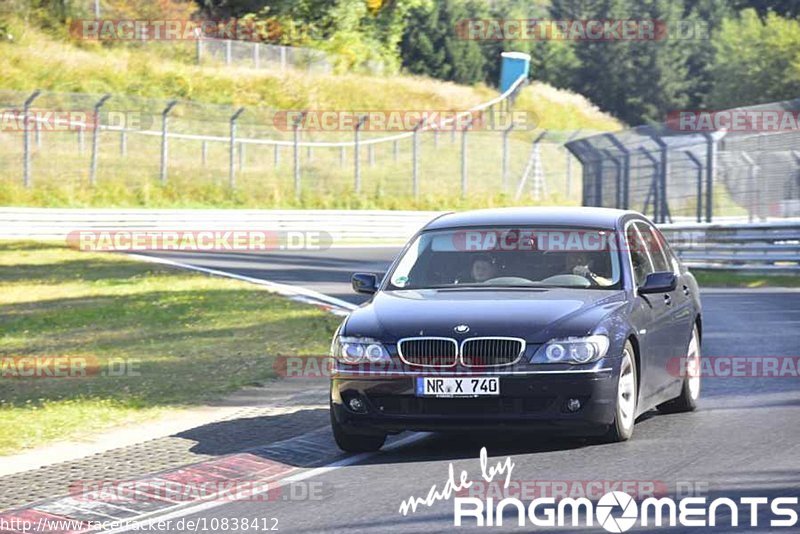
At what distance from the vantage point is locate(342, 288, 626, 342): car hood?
29.9ft

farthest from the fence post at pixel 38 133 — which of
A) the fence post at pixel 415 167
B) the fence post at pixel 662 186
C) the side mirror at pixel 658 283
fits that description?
the side mirror at pixel 658 283

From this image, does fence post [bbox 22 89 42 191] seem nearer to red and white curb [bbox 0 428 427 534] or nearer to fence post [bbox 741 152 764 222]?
fence post [bbox 741 152 764 222]

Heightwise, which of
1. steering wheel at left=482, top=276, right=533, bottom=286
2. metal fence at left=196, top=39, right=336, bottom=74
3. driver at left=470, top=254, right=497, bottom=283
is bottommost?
steering wheel at left=482, top=276, right=533, bottom=286

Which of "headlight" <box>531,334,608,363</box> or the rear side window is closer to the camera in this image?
"headlight" <box>531,334,608,363</box>

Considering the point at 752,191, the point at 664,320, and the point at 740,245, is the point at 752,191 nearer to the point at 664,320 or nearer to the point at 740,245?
the point at 740,245

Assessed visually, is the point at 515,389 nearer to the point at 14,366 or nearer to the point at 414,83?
the point at 14,366

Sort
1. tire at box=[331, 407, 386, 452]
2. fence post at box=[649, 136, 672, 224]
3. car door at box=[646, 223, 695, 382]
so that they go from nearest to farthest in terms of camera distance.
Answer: tire at box=[331, 407, 386, 452] → car door at box=[646, 223, 695, 382] → fence post at box=[649, 136, 672, 224]

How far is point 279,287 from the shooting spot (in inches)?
956

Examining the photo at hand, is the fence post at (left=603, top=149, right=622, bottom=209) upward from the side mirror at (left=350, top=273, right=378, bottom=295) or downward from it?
downward

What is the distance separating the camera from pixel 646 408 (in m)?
10.1

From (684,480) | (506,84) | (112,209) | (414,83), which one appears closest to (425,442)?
(684,480)

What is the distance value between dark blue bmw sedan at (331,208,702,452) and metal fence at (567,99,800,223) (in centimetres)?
1899

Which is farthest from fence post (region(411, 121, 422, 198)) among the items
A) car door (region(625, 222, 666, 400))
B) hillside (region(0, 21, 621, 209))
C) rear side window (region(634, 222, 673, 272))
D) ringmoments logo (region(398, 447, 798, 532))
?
ringmoments logo (region(398, 447, 798, 532))

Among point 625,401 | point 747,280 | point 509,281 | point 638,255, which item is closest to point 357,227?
point 747,280
